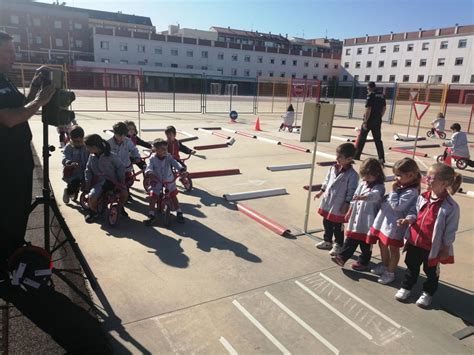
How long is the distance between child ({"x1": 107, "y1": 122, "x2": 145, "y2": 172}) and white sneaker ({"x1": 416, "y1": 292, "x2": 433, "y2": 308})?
187 inches

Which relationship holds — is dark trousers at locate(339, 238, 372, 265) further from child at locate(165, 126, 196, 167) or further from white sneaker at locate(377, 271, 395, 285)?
child at locate(165, 126, 196, 167)

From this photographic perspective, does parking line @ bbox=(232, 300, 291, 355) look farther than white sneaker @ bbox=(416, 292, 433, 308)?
No

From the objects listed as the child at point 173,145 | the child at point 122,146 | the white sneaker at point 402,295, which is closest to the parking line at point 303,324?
the white sneaker at point 402,295

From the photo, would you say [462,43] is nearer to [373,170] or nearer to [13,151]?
[373,170]

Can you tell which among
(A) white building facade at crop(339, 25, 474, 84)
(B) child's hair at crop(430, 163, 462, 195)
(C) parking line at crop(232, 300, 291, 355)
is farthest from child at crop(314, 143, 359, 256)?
(A) white building facade at crop(339, 25, 474, 84)

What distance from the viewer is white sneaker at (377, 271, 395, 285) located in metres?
4.00

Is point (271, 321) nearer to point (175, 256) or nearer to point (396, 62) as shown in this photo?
point (175, 256)

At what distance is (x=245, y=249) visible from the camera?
4.69m

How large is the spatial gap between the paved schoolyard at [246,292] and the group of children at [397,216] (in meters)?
0.24

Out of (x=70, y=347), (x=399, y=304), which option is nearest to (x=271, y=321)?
(x=399, y=304)

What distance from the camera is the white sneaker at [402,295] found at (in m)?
3.69

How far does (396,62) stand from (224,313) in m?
82.8

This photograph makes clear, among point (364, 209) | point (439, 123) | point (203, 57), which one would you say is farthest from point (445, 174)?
point (203, 57)

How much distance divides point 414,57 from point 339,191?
79.2 meters
